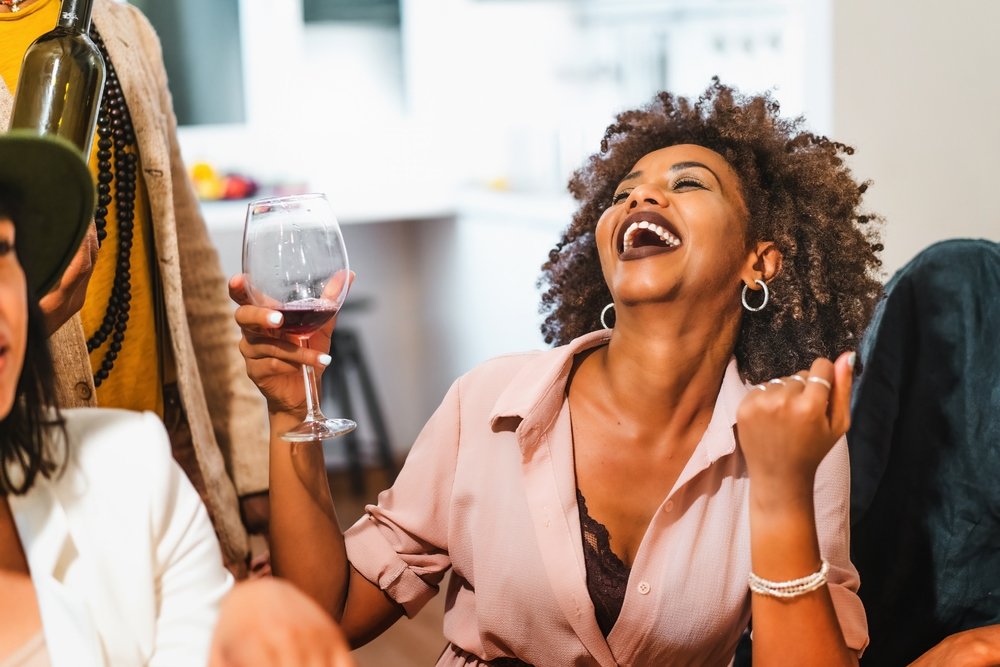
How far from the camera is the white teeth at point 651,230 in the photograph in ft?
4.66

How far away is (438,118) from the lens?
495 centimetres

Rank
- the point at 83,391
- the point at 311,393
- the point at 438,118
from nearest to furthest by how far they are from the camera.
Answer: the point at 311,393, the point at 83,391, the point at 438,118

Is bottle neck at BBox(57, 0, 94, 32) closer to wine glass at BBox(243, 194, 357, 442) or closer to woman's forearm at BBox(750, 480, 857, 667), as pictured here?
wine glass at BBox(243, 194, 357, 442)

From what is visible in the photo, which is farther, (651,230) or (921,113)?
(921,113)

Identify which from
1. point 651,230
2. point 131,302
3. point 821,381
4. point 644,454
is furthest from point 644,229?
point 131,302

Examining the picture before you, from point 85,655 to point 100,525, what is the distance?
101 mm

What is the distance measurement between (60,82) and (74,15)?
2.8 inches

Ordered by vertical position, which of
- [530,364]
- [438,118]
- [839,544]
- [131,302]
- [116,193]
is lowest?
[839,544]

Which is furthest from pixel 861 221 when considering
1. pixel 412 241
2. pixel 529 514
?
pixel 412 241

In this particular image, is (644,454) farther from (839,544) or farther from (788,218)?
(788,218)

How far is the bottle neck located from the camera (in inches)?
40.5

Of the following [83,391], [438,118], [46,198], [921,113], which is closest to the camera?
[46,198]

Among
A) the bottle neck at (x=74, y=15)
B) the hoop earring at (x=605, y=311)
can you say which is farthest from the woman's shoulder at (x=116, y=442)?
the hoop earring at (x=605, y=311)

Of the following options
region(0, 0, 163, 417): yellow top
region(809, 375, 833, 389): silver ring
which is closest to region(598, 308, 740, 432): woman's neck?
region(809, 375, 833, 389): silver ring
